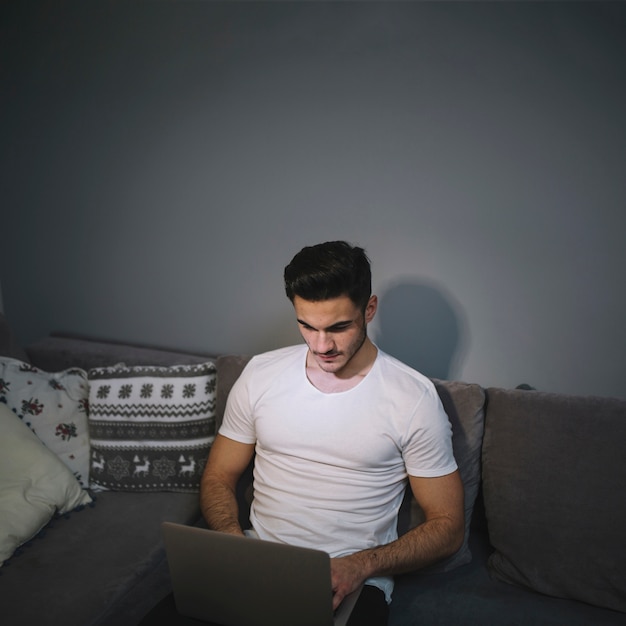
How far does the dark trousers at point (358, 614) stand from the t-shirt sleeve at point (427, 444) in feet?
0.98

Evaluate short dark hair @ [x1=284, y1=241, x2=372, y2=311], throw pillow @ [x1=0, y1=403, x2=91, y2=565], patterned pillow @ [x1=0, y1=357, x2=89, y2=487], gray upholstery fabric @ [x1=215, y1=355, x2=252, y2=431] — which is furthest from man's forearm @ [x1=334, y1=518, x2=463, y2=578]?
patterned pillow @ [x1=0, y1=357, x2=89, y2=487]

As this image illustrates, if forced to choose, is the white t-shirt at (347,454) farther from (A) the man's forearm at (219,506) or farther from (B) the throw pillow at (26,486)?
(B) the throw pillow at (26,486)

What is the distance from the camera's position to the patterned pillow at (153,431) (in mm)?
1776

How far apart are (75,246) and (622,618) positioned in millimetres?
2253

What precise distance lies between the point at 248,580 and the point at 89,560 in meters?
0.64

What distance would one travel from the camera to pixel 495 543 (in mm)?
1524

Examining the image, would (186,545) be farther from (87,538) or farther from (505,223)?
(505,223)

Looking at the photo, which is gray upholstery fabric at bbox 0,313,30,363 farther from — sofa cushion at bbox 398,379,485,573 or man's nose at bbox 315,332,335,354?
sofa cushion at bbox 398,379,485,573

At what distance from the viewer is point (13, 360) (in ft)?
6.15

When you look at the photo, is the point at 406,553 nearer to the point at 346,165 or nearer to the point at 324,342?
the point at 324,342

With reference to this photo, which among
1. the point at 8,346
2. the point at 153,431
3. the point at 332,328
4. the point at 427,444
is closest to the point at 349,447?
the point at 427,444

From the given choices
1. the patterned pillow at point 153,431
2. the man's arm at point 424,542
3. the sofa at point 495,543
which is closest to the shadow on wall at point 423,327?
the sofa at point 495,543

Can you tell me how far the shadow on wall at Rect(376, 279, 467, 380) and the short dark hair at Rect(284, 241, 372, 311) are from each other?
47 centimetres

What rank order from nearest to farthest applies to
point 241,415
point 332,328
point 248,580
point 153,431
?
point 248,580 < point 332,328 < point 241,415 < point 153,431
